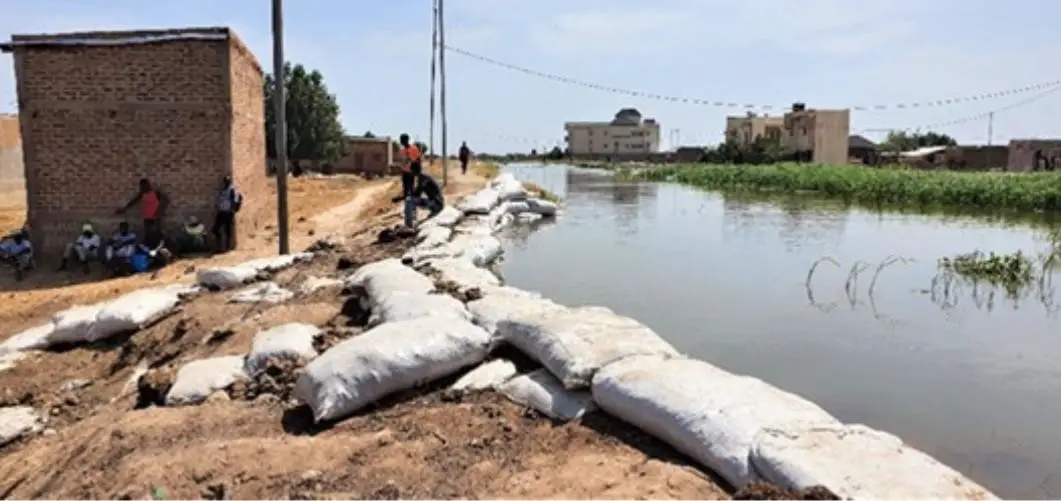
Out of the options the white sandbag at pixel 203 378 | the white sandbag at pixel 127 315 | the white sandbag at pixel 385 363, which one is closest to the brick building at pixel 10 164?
the white sandbag at pixel 127 315

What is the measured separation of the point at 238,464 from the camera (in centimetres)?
285

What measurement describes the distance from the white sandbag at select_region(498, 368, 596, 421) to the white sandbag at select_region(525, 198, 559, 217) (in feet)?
44.0

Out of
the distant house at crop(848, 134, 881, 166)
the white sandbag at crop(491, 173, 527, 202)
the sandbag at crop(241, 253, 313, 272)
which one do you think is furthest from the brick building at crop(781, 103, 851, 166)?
the sandbag at crop(241, 253, 313, 272)

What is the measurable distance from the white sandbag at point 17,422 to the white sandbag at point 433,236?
13.1 ft

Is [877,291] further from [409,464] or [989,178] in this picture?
[989,178]

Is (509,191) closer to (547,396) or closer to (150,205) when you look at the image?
(150,205)

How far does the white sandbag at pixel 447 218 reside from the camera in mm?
10111

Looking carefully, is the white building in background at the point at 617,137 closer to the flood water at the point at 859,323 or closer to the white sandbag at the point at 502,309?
the flood water at the point at 859,323

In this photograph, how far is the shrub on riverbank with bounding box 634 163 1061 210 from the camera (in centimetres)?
2103

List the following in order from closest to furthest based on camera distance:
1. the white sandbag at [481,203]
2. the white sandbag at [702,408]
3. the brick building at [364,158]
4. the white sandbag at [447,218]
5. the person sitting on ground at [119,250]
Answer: the white sandbag at [702,408] < the person sitting on ground at [119,250] < the white sandbag at [447,218] < the white sandbag at [481,203] < the brick building at [364,158]

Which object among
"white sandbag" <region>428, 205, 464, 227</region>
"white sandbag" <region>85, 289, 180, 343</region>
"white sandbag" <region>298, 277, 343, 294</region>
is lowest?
"white sandbag" <region>85, 289, 180, 343</region>

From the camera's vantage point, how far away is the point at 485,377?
140 inches

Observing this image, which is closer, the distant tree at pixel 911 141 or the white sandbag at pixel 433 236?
the white sandbag at pixel 433 236

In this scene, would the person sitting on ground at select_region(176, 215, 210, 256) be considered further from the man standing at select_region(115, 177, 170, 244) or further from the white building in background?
the white building in background
